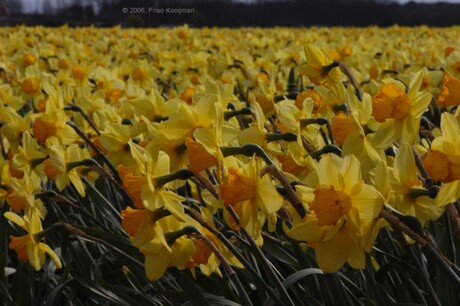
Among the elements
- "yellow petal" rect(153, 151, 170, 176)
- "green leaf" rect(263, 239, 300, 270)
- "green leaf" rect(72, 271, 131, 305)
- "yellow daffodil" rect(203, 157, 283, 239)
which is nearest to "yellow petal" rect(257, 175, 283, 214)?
"yellow daffodil" rect(203, 157, 283, 239)

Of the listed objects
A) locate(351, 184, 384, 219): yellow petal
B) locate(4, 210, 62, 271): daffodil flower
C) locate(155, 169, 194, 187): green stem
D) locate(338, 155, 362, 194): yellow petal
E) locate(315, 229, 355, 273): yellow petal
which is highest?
locate(338, 155, 362, 194): yellow petal

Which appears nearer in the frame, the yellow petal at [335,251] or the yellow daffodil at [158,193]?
the yellow petal at [335,251]

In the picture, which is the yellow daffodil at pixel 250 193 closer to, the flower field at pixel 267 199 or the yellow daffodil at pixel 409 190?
the flower field at pixel 267 199

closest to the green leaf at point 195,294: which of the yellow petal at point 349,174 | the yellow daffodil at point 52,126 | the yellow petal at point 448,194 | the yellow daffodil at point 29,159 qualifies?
the yellow petal at point 349,174

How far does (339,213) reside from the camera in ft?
4.16

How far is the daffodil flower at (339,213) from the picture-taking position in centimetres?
126

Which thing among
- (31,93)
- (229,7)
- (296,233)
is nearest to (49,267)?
(31,93)

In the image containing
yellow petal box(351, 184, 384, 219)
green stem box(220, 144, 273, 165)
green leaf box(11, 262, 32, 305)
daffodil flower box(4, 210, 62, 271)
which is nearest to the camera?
yellow petal box(351, 184, 384, 219)

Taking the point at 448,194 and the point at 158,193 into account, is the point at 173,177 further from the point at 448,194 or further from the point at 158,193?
the point at 448,194

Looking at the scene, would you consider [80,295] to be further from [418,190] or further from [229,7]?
[229,7]

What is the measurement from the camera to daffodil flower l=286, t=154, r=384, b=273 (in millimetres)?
1265

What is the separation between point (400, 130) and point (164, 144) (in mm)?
590

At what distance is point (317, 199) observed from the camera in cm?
127

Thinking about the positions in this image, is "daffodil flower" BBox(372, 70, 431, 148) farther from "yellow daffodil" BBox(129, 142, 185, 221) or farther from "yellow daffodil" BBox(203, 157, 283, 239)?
"yellow daffodil" BBox(129, 142, 185, 221)
